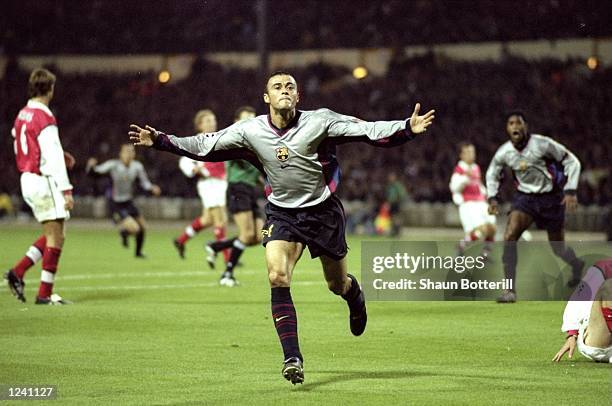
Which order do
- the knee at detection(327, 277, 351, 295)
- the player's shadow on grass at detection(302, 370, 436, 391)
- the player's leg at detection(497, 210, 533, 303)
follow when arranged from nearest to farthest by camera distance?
the player's shadow on grass at detection(302, 370, 436, 391), the knee at detection(327, 277, 351, 295), the player's leg at detection(497, 210, 533, 303)

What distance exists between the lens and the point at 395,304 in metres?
14.9

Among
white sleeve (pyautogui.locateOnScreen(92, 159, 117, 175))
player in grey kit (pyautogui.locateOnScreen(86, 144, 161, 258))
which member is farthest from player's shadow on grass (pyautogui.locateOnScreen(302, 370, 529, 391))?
player in grey kit (pyautogui.locateOnScreen(86, 144, 161, 258))

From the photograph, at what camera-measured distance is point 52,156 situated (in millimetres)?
13727

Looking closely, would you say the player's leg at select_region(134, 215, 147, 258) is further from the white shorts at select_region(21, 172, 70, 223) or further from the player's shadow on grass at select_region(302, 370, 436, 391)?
the player's shadow on grass at select_region(302, 370, 436, 391)

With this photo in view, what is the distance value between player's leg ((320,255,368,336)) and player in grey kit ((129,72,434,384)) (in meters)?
0.18

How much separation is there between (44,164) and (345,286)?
16.8ft

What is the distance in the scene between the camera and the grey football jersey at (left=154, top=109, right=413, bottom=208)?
30.5 ft

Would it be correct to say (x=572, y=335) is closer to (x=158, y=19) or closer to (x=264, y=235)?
(x=264, y=235)

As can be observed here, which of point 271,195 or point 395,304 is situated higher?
point 271,195

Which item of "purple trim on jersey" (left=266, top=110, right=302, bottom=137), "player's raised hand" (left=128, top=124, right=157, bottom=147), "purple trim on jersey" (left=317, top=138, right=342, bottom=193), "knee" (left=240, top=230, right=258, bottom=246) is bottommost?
"knee" (left=240, top=230, right=258, bottom=246)

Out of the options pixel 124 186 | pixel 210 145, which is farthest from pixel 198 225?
pixel 210 145

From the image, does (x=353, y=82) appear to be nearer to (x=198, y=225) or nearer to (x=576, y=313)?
(x=198, y=225)

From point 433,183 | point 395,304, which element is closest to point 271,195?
point 395,304

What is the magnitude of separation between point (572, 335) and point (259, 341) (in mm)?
3140
